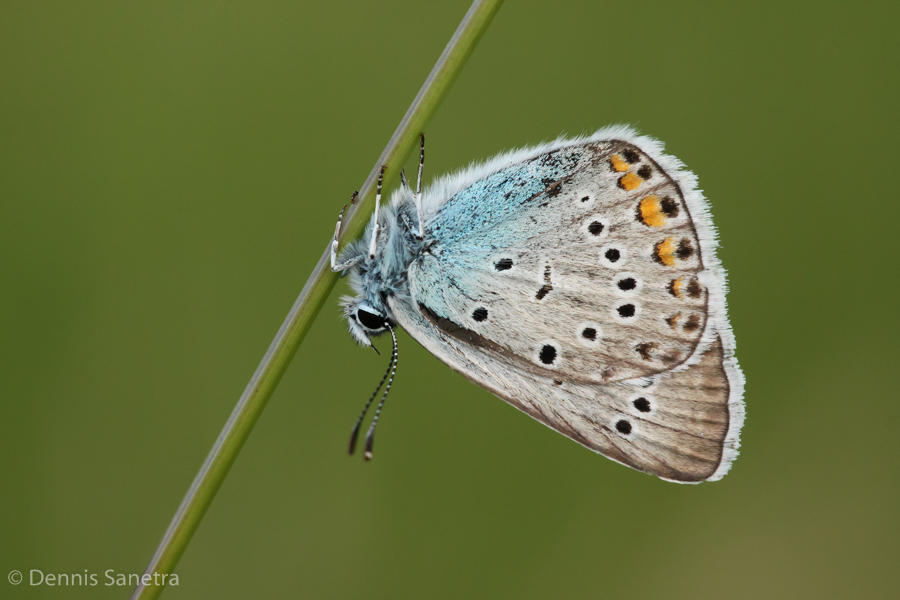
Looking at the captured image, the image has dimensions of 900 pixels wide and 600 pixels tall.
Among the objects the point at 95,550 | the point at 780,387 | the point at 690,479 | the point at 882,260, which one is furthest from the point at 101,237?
the point at 882,260

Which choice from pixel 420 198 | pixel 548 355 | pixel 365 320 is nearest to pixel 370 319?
pixel 365 320

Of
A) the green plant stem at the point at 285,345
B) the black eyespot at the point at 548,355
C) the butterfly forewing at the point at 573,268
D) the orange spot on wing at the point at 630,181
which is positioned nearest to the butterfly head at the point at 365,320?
the butterfly forewing at the point at 573,268

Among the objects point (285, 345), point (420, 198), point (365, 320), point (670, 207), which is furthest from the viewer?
point (365, 320)

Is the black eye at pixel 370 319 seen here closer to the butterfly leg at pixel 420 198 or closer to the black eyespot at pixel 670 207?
the butterfly leg at pixel 420 198

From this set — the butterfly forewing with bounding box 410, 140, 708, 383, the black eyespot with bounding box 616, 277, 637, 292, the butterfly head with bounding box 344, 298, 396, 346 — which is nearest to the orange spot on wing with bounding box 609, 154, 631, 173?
the butterfly forewing with bounding box 410, 140, 708, 383

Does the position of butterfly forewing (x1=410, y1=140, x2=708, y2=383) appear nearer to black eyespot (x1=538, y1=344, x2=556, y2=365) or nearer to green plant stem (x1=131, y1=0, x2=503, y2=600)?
black eyespot (x1=538, y1=344, x2=556, y2=365)

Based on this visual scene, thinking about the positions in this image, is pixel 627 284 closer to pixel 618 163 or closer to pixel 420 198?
pixel 618 163
